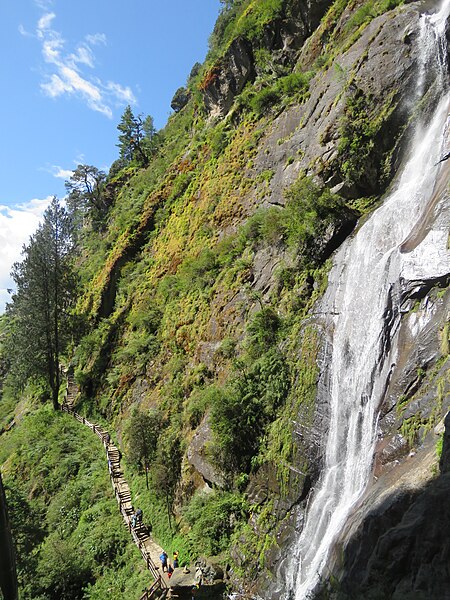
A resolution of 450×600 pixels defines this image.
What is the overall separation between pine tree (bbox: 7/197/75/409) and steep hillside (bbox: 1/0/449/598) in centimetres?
251

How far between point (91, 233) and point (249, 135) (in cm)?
3174

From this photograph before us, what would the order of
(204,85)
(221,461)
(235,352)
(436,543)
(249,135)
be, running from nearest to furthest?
(436,543)
(221,461)
(235,352)
(249,135)
(204,85)

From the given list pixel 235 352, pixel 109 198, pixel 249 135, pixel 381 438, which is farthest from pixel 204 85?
pixel 381 438

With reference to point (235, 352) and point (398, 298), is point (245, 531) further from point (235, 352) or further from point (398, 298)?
point (398, 298)

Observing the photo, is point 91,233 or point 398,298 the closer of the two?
point 398,298

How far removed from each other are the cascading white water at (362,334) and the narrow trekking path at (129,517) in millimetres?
5368

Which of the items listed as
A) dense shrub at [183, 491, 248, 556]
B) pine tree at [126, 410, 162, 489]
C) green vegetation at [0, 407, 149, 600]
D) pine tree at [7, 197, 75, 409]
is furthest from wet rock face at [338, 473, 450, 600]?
pine tree at [7, 197, 75, 409]

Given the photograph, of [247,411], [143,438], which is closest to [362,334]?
[247,411]

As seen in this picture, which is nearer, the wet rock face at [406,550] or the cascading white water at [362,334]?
the wet rock face at [406,550]

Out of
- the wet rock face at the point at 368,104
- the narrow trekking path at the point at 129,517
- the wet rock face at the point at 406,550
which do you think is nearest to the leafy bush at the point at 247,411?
the narrow trekking path at the point at 129,517

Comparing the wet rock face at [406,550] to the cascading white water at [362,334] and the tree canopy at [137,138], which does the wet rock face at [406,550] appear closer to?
the cascading white water at [362,334]

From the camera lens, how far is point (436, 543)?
22.9ft

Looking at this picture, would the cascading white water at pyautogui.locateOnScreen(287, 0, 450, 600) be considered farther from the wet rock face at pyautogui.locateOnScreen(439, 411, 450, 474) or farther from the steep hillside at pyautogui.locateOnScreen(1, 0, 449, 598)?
the wet rock face at pyautogui.locateOnScreen(439, 411, 450, 474)

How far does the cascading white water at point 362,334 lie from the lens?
11.3m
